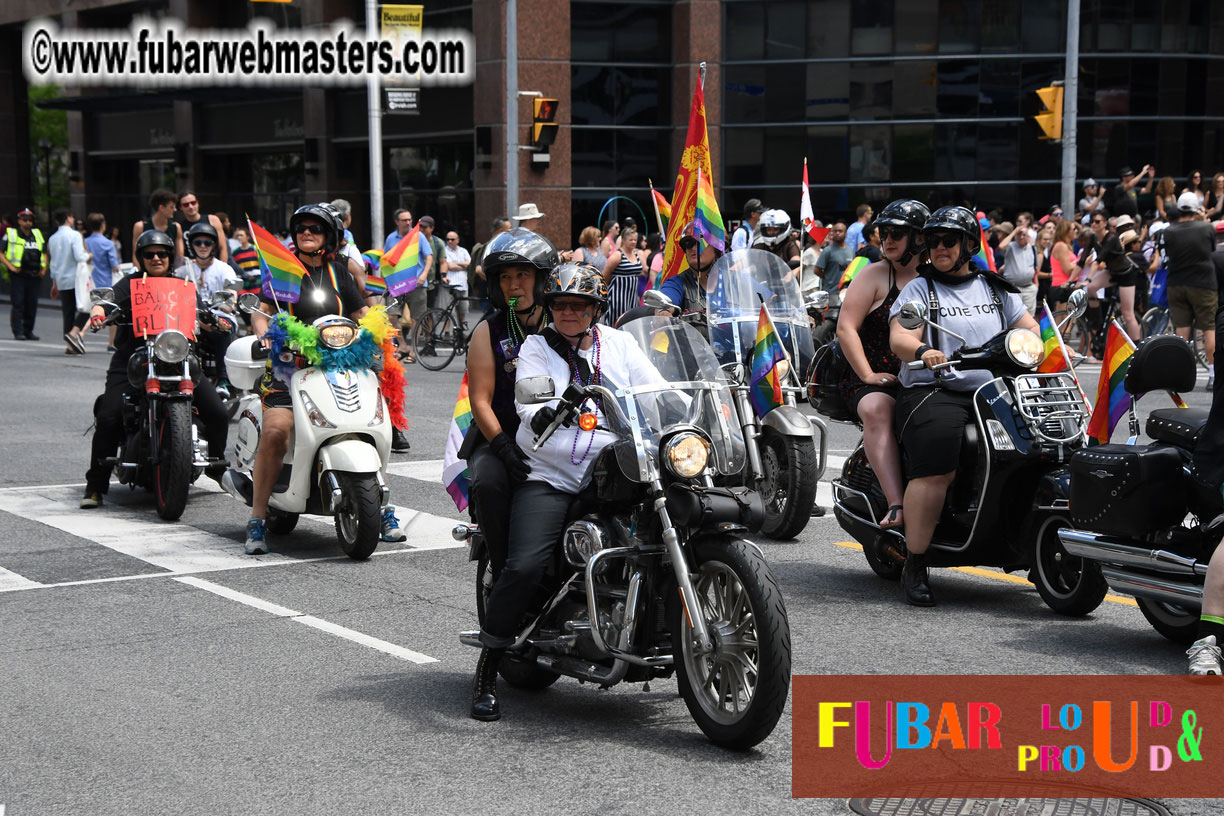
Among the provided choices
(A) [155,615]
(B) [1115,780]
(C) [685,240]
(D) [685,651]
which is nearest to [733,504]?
(D) [685,651]

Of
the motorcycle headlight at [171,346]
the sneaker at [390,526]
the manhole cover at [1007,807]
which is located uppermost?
the motorcycle headlight at [171,346]

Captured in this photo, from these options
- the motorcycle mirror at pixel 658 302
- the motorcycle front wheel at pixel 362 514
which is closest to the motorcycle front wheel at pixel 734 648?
the motorcycle mirror at pixel 658 302

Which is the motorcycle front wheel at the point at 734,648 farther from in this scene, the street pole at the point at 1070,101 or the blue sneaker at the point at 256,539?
the street pole at the point at 1070,101

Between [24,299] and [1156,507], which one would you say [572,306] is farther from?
[24,299]

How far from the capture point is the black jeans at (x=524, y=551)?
541cm

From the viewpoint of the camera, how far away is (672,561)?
200 inches

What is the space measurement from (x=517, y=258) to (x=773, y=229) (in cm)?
574

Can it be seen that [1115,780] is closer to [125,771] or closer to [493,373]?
[493,373]

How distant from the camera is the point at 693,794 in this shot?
4.70 meters

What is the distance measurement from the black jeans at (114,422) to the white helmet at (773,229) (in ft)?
13.0

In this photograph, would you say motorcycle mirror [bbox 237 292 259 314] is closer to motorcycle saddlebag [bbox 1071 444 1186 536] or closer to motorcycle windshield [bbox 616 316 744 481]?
motorcycle windshield [bbox 616 316 744 481]

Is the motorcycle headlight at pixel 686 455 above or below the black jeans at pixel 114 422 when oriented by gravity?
above

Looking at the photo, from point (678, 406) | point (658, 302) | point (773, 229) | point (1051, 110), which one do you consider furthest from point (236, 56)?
point (678, 406)

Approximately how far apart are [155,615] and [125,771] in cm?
235
